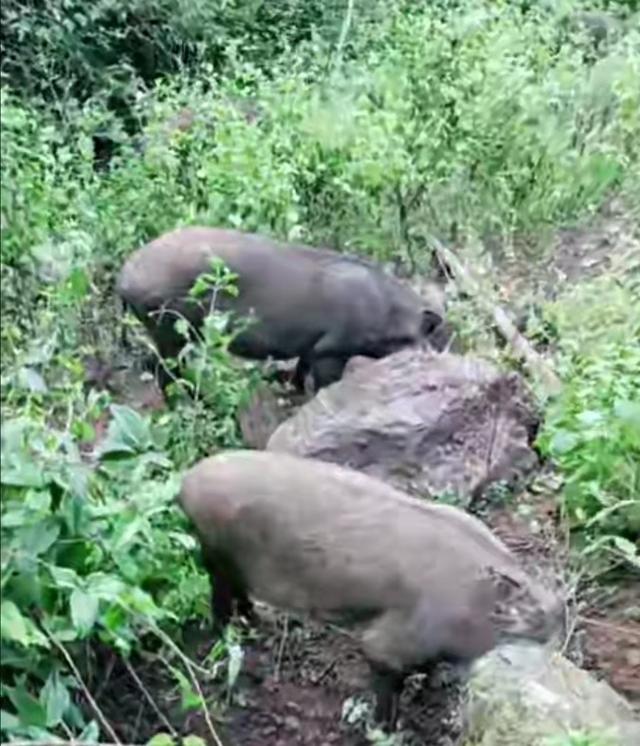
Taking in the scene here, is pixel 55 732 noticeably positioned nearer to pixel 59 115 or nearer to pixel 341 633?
pixel 341 633

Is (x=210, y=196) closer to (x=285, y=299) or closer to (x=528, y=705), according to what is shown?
(x=285, y=299)

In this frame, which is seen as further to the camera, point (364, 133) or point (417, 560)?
point (364, 133)

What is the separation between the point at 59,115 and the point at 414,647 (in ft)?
16.6

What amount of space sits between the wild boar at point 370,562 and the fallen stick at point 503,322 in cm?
225

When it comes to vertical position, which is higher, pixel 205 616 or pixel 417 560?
pixel 417 560

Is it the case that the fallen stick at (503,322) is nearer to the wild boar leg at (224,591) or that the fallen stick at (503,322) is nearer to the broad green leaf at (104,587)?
the wild boar leg at (224,591)

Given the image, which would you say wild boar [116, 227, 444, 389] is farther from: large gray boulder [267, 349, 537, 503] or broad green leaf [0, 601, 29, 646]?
broad green leaf [0, 601, 29, 646]

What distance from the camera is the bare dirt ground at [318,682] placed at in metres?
5.11

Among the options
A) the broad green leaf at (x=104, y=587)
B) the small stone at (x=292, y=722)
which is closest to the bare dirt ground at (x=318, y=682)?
the small stone at (x=292, y=722)

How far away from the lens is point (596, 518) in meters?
6.05

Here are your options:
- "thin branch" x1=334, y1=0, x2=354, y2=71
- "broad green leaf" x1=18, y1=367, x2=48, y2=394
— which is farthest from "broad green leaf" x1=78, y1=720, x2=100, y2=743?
"thin branch" x1=334, y1=0, x2=354, y2=71

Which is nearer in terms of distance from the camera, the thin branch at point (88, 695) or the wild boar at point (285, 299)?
the thin branch at point (88, 695)

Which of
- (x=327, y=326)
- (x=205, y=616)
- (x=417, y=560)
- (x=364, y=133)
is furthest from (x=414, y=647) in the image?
(x=364, y=133)

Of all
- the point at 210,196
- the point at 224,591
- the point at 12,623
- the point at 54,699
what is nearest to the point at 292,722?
the point at 224,591
